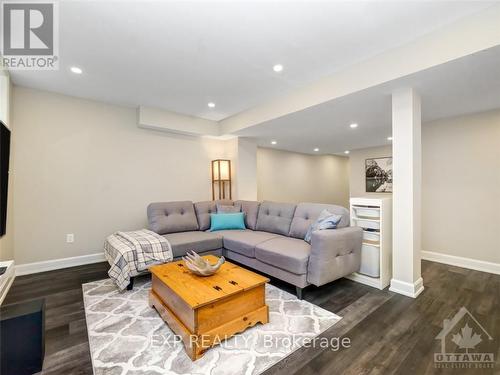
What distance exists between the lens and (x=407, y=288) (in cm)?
249

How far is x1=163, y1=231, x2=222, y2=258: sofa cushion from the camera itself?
117 inches

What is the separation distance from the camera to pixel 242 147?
4.85 metres

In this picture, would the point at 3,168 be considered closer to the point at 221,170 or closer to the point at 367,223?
the point at 221,170

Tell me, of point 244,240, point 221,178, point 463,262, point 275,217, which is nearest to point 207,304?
point 244,240

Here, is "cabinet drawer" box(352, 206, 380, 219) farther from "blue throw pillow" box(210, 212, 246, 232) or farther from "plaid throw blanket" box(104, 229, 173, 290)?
"plaid throw blanket" box(104, 229, 173, 290)

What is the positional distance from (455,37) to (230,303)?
9.25 feet

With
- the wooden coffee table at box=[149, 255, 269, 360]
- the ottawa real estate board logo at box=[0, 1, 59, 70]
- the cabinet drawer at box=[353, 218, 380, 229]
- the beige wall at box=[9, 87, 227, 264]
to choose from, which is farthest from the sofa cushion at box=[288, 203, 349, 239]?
the ottawa real estate board logo at box=[0, 1, 59, 70]

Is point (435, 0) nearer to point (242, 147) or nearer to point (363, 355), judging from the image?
point (363, 355)

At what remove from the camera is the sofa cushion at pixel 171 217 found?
3.47 metres

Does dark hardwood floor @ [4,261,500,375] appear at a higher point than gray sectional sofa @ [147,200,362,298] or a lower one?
lower

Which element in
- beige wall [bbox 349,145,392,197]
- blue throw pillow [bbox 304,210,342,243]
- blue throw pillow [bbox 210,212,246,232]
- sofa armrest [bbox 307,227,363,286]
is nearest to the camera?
sofa armrest [bbox 307,227,363,286]

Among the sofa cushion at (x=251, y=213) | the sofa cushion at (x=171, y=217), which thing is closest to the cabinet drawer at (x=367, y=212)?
the sofa cushion at (x=251, y=213)

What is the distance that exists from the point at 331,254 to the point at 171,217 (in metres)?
2.39

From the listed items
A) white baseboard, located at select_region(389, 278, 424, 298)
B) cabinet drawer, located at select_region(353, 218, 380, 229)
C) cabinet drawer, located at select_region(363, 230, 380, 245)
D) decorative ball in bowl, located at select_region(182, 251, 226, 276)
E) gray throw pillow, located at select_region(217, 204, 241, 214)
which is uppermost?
gray throw pillow, located at select_region(217, 204, 241, 214)
